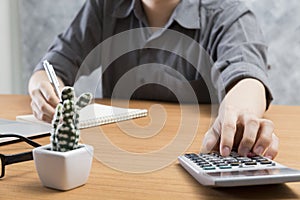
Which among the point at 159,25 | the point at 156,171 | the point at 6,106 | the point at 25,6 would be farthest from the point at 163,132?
→ the point at 25,6

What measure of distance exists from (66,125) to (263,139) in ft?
0.94

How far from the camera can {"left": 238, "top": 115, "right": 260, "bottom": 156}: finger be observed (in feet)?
2.09

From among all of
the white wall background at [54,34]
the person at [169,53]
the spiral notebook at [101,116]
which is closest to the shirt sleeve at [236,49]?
the person at [169,53]

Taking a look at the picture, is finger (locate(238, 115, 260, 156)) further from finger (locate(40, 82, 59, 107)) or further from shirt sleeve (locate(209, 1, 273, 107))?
finger (locate(40, 82, 59, 107))

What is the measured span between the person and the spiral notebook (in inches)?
2.3

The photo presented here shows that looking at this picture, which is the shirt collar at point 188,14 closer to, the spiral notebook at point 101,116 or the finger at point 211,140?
the spiral notebook at point 101,116

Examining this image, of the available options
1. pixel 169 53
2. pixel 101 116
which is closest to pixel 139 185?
pixel 101 116

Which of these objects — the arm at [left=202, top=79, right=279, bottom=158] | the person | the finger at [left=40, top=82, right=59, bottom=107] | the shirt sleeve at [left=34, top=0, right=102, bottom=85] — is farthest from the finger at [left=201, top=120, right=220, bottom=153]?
the shirt sleeve at [left=34, top=0, right=102, bottom=85]

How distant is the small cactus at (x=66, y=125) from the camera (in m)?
0.51

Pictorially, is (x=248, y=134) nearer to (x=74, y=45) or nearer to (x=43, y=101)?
(x=43, y=101)

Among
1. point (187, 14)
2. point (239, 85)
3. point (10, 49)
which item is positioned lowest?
point (10, 49)

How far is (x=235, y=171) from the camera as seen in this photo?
1.74 ft

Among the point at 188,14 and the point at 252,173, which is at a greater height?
the point at 188,14

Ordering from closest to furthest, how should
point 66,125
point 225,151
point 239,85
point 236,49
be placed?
1. point 66,125
2. point 225,151
3. point 239,85
4. point 236,49
